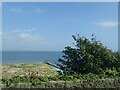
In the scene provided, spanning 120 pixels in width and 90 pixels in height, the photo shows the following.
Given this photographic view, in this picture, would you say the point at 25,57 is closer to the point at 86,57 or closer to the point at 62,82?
the point at 86,57

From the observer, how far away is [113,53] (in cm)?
1187

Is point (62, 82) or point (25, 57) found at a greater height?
point (25, 57)

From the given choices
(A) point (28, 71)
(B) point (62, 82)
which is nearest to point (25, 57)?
(A) point (28, 71)

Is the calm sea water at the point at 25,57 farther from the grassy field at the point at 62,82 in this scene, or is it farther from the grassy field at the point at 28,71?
the grassy field at the point at 62,82

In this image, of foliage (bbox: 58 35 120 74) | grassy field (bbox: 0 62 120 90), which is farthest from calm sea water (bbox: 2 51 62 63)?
grassy field (bbox: 0 62 120 90)

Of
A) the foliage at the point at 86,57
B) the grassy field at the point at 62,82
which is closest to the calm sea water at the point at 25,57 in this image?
the foliage at the point at 86,57

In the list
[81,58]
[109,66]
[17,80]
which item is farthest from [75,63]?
[17,80]

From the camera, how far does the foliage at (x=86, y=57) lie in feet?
37.3

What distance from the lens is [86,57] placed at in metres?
11.3

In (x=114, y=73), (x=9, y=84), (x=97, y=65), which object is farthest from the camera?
(x=97, y=65)

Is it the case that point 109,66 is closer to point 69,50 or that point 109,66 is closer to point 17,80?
point 69,50

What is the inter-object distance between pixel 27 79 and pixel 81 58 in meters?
3.25

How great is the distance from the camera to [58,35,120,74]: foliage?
1138 centimetres

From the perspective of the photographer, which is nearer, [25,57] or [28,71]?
[28,71]
